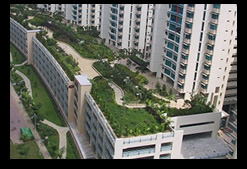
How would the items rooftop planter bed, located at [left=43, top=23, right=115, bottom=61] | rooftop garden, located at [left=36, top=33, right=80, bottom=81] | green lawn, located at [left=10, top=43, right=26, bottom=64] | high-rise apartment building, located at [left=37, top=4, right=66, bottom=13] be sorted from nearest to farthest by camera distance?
rooftop garden, located at [left=36, top=33, right=80, bottom=81], rooftop planter bed, located at [left=43, top=23, right=115, bottom=61], green lawn, located at [left=10, top=43, right=26, bottom=64], high-rise apartment building, located at [left=37, top=4, right=66, bottom=13]

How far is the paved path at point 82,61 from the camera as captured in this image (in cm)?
3450

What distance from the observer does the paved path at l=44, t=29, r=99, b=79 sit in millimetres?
34500

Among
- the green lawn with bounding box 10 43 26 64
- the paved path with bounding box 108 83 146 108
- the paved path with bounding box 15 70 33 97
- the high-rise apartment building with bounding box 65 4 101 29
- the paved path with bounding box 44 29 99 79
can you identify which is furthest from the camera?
the high-rise apartment building with bounding box 65 4 101 29

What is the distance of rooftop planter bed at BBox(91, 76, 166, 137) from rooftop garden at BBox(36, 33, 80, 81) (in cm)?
372

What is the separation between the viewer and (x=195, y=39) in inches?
1258

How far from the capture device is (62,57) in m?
37.2

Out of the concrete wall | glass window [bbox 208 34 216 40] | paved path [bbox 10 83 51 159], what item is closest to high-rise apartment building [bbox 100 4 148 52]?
glass window [bbox 208 34 216 40]

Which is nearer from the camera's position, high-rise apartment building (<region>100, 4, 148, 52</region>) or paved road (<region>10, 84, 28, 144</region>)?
paved road (<region>10, 84, 28, 144</region>)

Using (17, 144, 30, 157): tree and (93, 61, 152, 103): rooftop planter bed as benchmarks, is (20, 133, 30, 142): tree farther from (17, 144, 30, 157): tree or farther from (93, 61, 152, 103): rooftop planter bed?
(93, 61, 152, 103): rooftop planter bed

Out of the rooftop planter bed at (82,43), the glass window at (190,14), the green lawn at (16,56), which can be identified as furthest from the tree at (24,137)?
the green lawn at (16,56)

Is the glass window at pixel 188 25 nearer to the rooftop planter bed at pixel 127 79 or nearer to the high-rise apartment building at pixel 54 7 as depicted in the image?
the rooftop planter bed at pixel 127 79

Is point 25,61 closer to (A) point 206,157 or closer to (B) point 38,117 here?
(B) point 38,117

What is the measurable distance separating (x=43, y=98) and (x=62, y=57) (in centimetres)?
477

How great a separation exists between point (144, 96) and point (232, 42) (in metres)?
9.67
